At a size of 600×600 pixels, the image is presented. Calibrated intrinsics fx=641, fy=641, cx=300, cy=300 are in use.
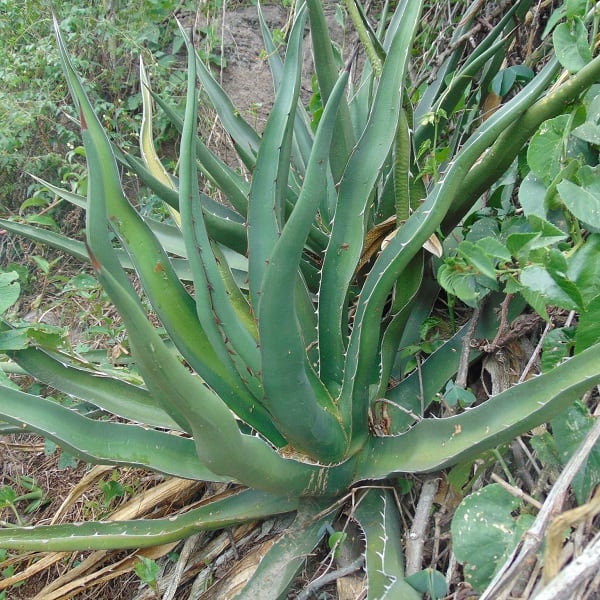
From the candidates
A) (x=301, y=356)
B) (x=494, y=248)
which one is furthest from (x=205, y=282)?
(x=494, y=248)

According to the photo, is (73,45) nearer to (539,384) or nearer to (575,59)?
(575,59)

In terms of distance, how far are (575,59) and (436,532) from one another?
2.52 ft

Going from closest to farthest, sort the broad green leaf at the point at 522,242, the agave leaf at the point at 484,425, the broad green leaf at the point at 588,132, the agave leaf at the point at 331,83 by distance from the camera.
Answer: the agave leaf at the point at 484,425, the broad green leaf at the point at 522,242, the broad green leaf at the point at 588,132, the agave leaf at the point at 331,83

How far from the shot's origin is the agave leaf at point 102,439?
97 centimetres

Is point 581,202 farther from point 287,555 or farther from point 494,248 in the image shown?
point 287,555

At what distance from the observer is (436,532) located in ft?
3.22


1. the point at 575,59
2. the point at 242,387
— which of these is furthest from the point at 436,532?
the point at 575,59

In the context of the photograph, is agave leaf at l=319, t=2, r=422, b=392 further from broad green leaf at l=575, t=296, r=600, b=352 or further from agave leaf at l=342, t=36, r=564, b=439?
broad green leaf at l=575, t=296, r=600, b=352

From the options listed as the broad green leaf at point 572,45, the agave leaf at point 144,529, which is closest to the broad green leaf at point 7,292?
the agave leaf at point 144,529

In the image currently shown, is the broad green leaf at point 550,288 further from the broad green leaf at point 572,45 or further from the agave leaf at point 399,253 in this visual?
the broad green leaf at point 572,45

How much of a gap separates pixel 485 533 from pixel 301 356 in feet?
1.04

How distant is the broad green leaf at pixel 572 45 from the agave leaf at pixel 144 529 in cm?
83

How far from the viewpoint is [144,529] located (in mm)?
1059

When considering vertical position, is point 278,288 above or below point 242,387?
above
